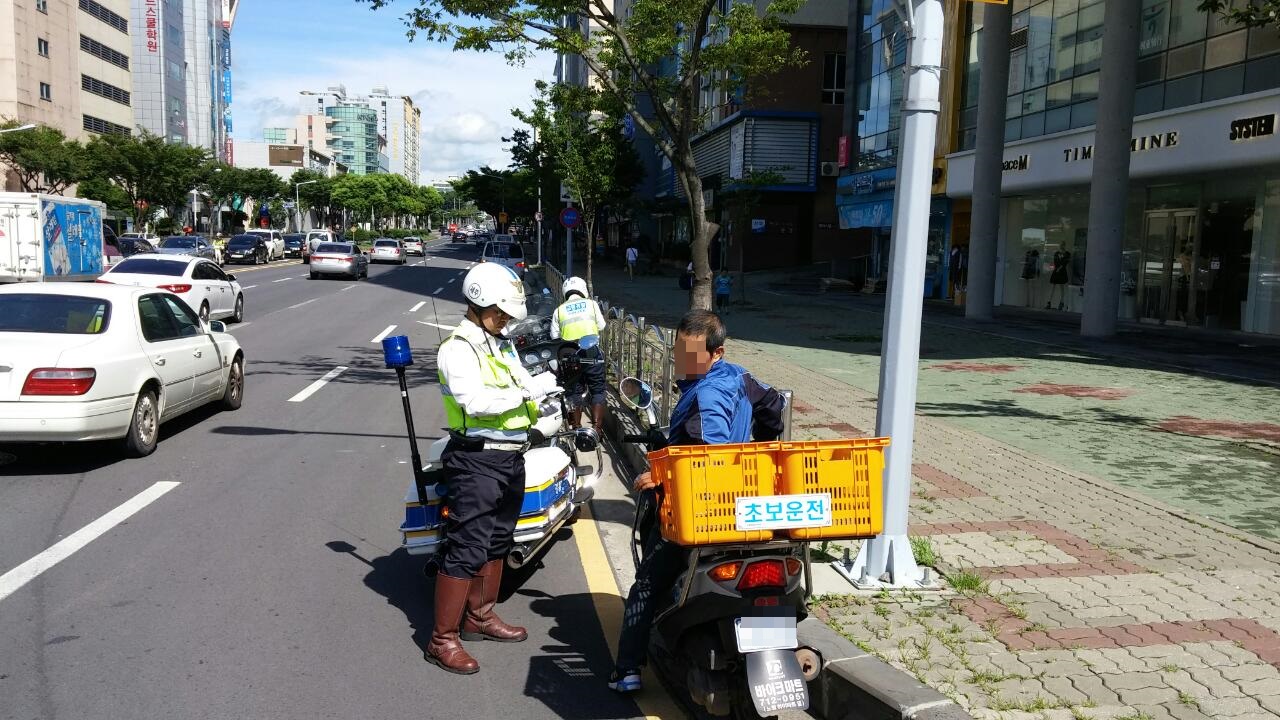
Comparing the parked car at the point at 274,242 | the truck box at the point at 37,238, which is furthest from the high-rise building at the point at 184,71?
the truck box at the point at 37,238

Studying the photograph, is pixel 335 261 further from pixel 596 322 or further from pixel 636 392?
pixel 636 392

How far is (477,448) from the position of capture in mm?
4680

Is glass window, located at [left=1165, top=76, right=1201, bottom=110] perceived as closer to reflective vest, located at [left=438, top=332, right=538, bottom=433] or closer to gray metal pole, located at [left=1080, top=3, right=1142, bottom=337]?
gray metal pole, located at [left=1080, top=3, right=1142, bottom=337]

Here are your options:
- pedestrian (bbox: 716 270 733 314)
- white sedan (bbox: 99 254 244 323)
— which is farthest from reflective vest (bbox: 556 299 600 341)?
pedestrian (bbox: 716 270 733 314)

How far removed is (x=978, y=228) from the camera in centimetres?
2616

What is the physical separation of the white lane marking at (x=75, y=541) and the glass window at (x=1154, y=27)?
22.3m

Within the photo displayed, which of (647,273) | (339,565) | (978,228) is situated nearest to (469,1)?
(339,565)

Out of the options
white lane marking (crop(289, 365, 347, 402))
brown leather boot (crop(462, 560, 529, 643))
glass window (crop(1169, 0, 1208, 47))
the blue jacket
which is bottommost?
white lane marking (crop(289, 365, 347, 402))

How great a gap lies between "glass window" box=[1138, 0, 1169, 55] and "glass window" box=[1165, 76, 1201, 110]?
3.26 feet

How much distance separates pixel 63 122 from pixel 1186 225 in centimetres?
7419

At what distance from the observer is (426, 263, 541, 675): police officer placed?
4.60 meters

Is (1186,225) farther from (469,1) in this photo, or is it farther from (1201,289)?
(469,1)

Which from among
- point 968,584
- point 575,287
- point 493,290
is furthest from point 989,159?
point 493,290

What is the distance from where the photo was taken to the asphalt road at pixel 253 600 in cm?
432
